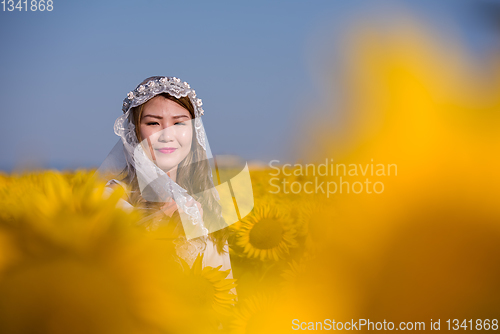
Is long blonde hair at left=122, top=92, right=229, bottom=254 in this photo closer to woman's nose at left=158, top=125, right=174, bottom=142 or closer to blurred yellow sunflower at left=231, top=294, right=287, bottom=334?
woman's nose at left=158, top=125, right=174, bottom=142

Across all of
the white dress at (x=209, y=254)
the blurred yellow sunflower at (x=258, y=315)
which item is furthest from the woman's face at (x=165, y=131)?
the blurred yellow sunflower at (x=258, y=315)

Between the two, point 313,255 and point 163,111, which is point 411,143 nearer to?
point 313,255

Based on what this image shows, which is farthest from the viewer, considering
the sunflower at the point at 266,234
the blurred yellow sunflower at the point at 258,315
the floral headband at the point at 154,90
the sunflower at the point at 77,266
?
the floral headband at the point at 154,90

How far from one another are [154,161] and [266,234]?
0.33 m

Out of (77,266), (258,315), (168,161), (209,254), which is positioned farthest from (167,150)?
(77,266)

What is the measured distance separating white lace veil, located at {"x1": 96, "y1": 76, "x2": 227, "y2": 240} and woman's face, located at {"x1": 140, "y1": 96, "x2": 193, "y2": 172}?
0.02m

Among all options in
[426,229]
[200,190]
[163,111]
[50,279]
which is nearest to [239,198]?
[200,190]

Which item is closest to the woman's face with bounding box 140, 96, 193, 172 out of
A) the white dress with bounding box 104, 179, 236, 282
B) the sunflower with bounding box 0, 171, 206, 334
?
the white dress with bounding box 104, 179, 236, 282

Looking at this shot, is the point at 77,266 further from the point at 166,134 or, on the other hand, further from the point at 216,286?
the point at 166,134

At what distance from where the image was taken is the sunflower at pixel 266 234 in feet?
2.55

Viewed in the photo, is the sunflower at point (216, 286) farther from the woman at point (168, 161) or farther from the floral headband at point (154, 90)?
the floral headband at point (154, 90)

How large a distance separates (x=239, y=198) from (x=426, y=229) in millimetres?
408

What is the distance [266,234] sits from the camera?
Answer: 87 centimetres

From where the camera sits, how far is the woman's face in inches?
33.0
